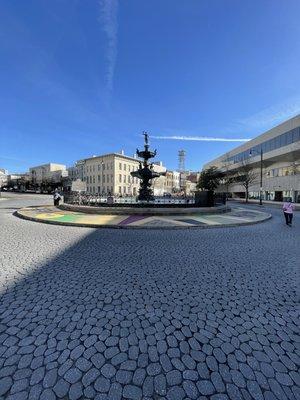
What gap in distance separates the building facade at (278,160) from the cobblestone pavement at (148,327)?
3269 cm

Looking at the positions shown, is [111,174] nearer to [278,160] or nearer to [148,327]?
[278,160]

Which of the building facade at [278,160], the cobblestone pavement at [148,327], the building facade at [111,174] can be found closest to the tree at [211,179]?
the building facade at [278,160]

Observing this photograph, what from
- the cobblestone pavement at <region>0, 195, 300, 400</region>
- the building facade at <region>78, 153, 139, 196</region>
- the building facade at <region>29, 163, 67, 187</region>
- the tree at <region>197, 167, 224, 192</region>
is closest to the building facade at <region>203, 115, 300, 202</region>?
the tree at <region>197, 167, 224, 192</region>

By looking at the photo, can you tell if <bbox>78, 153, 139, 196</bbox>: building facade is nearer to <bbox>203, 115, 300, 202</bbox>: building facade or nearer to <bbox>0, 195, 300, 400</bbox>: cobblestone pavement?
<bbox>203, 115, 300, 202</bbox>: building facade

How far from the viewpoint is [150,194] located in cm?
2152

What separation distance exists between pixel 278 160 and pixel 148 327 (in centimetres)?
4998

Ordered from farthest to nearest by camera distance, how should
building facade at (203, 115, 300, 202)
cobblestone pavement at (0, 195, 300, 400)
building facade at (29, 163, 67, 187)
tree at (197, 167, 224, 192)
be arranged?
building facade at (29, 163, 67, 187) → tree at (197, 167, 224, 192) → building facade at (203, 115, 300, 202) → cobblestone pavement at (0, 195, 300, 400)

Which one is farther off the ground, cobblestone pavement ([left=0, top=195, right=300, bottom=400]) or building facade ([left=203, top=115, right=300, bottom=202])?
building facade ([left=203, top=115, right=300, bottom=202])

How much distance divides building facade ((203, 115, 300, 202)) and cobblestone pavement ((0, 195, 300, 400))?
32685 mm

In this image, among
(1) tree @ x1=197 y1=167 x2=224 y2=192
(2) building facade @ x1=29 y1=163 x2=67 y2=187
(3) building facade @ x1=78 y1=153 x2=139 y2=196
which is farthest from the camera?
(2) building facade @ x1=29 y1=163 x2=67 y2=187

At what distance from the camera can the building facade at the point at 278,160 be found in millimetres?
38156

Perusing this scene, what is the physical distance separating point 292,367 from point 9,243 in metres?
8.06

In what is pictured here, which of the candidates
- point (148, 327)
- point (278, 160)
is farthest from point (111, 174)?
point (148, 327)

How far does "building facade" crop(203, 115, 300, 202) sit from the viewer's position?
3816 cm
